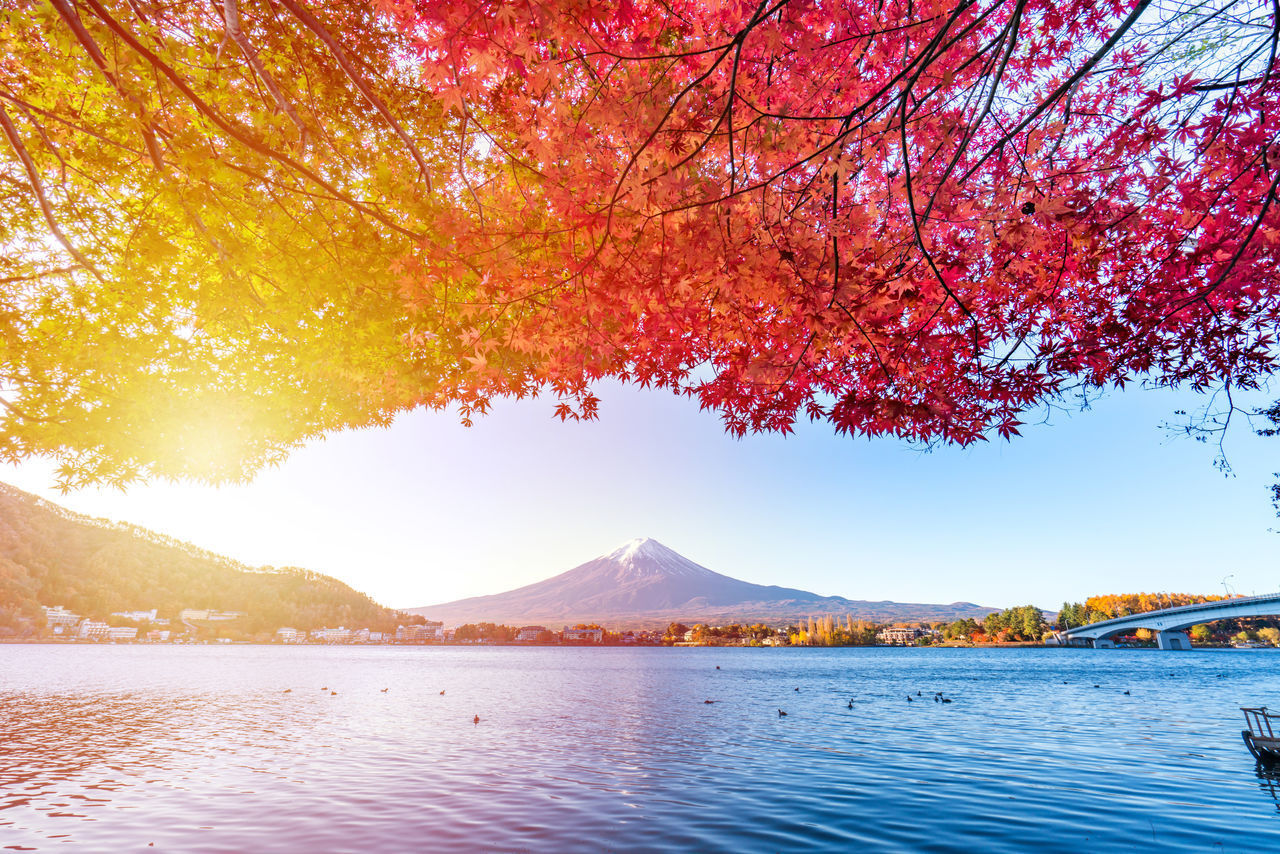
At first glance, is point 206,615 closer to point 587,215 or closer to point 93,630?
point 93,630

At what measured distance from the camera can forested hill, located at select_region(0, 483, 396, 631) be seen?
123 meters

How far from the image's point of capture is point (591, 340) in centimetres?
557

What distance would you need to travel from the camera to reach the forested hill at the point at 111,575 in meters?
123

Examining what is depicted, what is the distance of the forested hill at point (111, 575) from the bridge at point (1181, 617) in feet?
718

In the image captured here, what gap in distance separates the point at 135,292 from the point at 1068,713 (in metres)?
37.1

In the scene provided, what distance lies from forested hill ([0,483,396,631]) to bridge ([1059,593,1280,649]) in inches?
8614

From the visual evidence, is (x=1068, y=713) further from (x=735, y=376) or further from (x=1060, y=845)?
(x=735, y=376)

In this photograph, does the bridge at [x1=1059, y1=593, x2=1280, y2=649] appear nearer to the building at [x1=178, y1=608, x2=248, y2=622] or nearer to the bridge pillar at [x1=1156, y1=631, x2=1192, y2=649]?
the bridge pillar at [x1=1156, y1=631, x2=1192, y2=649]

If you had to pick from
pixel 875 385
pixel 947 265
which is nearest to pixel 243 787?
pixel 875 385

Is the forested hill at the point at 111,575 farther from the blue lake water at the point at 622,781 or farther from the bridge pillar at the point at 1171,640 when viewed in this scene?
the bridge pillar at the point at 1171,640

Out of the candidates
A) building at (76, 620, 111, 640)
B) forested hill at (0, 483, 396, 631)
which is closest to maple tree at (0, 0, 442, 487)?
forested hill at (0, 483, 396, 631)

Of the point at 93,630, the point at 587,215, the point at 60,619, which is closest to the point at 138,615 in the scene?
the point at 93,630

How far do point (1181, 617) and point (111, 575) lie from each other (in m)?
233

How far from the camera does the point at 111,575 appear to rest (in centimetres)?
14050
